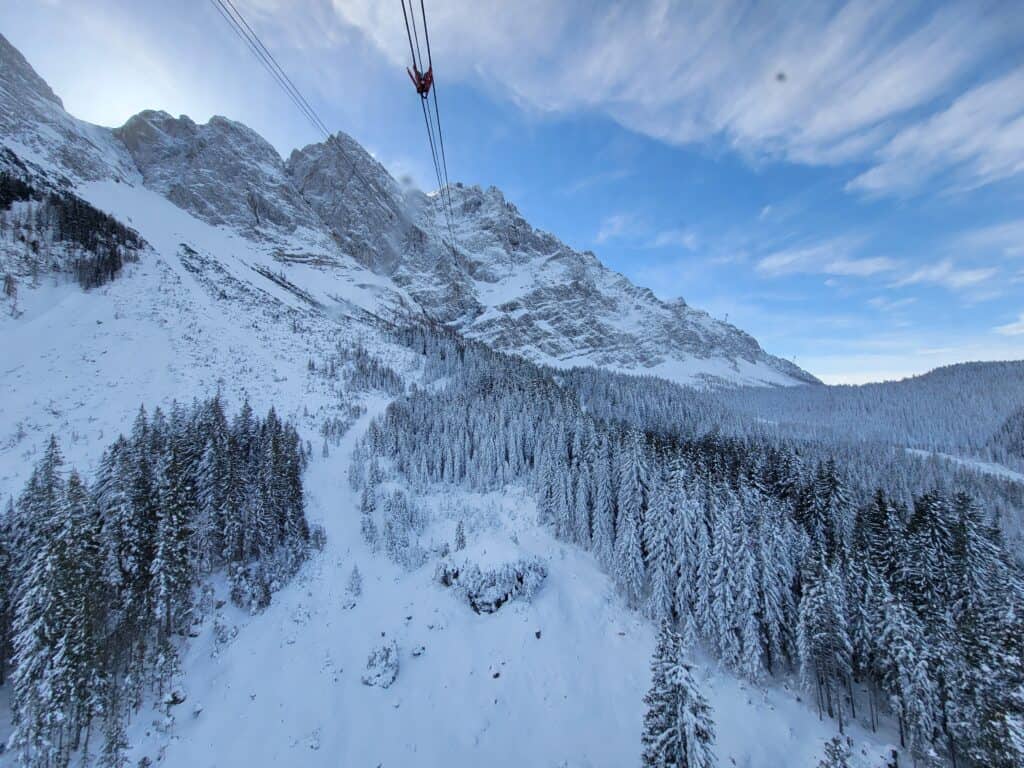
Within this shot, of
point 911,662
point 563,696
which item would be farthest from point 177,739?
point 911,662

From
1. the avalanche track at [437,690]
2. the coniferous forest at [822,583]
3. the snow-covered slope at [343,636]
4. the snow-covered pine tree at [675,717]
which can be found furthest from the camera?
the snow-covered slope at [343,636]

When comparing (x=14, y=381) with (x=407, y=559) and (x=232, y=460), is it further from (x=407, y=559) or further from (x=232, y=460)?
(x=407, y=559)

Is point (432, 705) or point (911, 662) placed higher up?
point (911, 662)

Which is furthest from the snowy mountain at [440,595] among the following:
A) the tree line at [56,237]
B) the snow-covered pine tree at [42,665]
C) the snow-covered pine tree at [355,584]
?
the tree line at [56,237]

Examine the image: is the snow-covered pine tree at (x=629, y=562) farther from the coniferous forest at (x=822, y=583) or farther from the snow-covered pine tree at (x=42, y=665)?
the snow-covered pine tree at (x=42, y=665)

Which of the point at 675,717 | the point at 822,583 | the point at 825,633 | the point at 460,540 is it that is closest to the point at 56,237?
the point at 460,540

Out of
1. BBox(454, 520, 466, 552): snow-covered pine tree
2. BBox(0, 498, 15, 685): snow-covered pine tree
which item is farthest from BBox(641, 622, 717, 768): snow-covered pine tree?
BBox(0, 498, 15, 685): snow-covered pine tree
